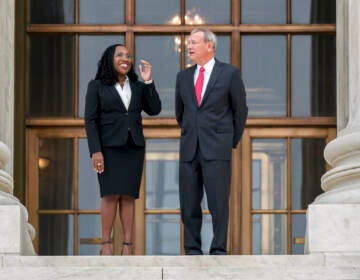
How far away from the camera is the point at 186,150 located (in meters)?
12.5

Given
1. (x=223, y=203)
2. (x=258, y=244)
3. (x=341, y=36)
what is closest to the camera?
(x=223, y=203)

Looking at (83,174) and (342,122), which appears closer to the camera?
(342,122)

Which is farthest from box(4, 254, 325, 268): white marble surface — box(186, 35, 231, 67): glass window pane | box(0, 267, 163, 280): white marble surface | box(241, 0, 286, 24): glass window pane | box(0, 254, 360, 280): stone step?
box(241, 0, 286, 24): glass window pane

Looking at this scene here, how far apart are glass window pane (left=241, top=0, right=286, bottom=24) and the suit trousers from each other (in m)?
3.68

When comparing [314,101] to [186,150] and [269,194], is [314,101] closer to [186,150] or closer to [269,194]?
[269,194]

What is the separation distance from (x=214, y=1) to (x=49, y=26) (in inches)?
63.1

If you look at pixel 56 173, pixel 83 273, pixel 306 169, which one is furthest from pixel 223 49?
pixel 83 273

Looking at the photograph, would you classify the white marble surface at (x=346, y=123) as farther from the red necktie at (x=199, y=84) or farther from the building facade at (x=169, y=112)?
the building facade at (x=169, y=112)

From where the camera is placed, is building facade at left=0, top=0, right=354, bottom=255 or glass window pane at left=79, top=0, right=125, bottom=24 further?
glass window pane at left=79, top=0, right=125, bottom=24

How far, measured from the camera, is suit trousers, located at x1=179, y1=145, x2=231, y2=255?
12320 mm

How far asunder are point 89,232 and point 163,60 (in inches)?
71.1

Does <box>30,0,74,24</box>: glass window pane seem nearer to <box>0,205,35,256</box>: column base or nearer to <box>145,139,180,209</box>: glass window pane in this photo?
<box>145,139,180,209</box>: glass window pane

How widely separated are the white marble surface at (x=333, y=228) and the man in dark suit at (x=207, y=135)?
2.14 ft

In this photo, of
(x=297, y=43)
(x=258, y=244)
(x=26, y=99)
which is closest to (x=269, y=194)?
(x=258, y=244)
